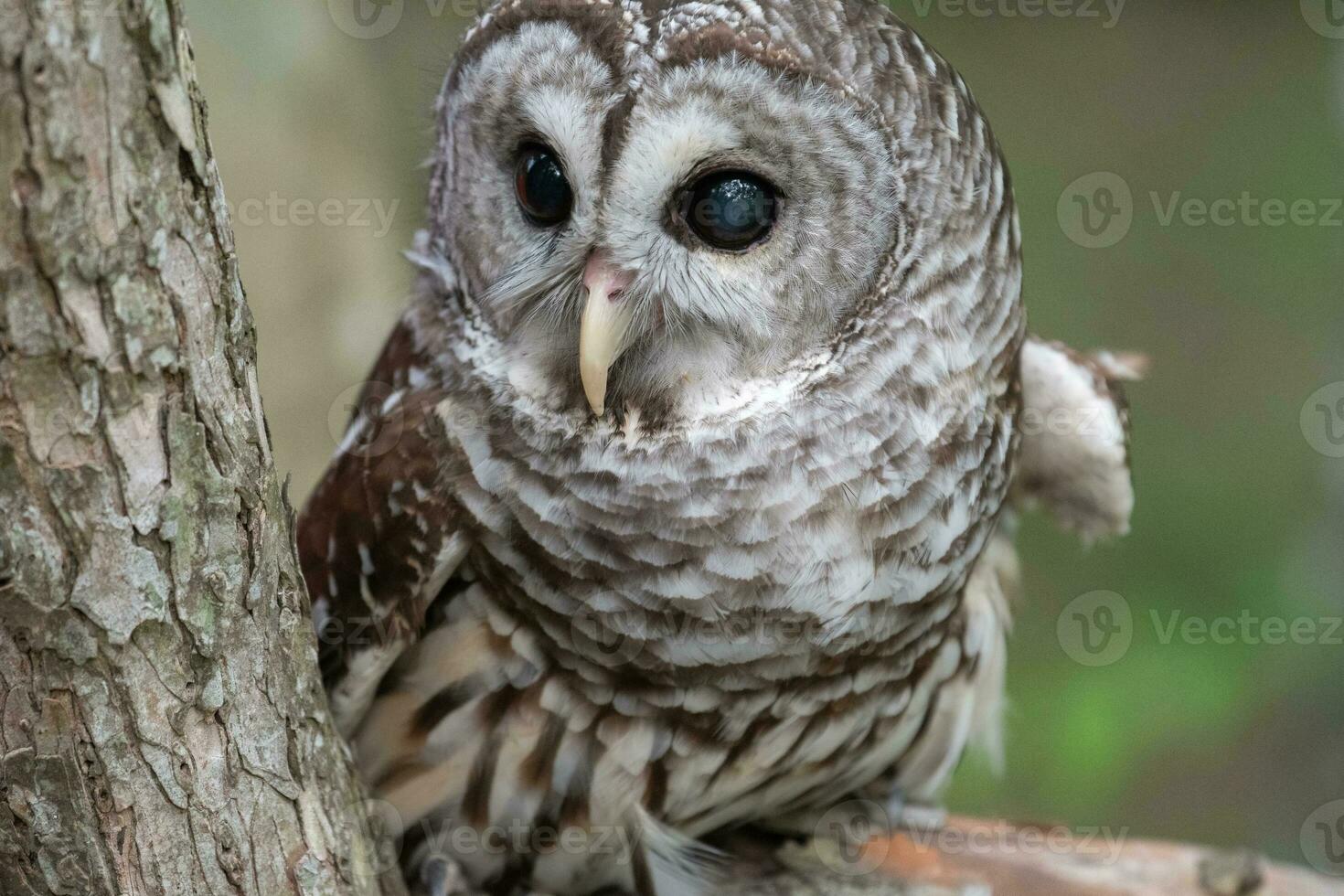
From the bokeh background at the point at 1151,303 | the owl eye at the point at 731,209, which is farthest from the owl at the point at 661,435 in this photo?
the bokeh background at the point at 1151,303

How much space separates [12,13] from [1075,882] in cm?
241

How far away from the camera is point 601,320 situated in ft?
5.42

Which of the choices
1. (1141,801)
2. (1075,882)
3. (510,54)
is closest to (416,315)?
(510,54)

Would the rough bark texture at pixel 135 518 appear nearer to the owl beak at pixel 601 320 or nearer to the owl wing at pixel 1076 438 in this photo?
the owl beak at pixel 601 320

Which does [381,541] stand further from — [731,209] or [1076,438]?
[1076,438]

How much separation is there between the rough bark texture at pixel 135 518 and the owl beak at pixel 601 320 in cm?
46

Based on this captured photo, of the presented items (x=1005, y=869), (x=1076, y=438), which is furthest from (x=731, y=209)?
(x=1005, y=869)

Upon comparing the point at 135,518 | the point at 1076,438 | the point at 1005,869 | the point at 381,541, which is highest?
the point at 1076,438

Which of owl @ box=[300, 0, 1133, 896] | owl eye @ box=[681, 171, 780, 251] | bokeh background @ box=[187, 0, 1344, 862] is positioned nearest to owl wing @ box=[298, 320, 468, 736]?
owl @ box=[300, 0, 1133, 896]

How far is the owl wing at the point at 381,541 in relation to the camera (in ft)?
6.09

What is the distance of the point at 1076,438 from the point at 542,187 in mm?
1238

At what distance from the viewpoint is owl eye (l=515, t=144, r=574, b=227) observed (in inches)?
67.2

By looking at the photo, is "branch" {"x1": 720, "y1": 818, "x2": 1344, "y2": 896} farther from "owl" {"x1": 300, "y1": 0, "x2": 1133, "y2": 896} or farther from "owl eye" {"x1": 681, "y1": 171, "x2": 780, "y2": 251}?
"owl eye" {"x1": 681, "y1": 171, "x2": 780, "y2": 251}

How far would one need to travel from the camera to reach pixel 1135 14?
15.4 feet
